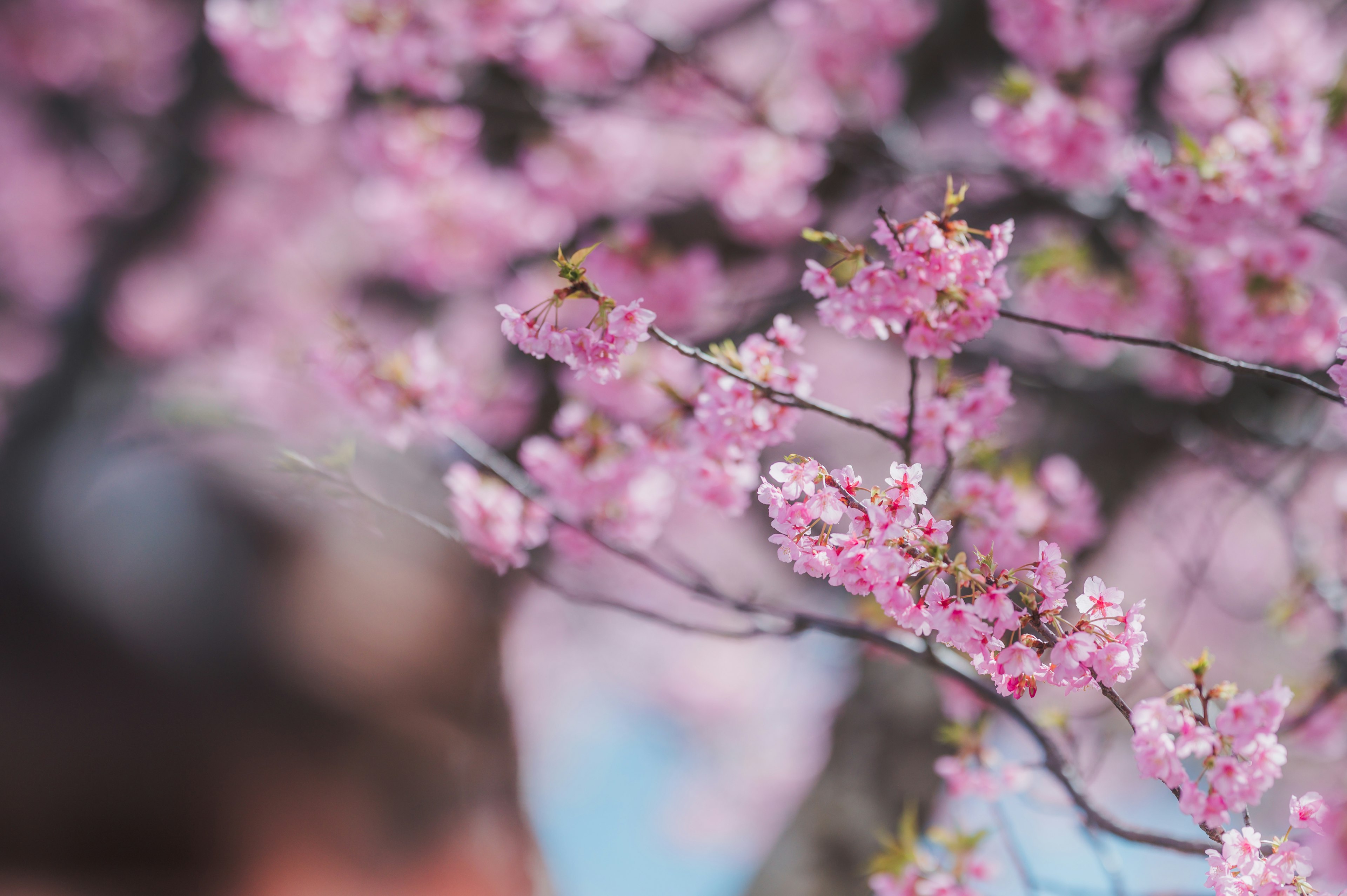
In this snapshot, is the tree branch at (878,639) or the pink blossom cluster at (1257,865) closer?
the pink blossom cluster at (1257,865)

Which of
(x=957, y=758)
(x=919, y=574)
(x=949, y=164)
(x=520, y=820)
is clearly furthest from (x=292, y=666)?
(x=949, y=164)

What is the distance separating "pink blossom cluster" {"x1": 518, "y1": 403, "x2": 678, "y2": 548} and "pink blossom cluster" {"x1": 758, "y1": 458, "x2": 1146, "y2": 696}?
0.72 m

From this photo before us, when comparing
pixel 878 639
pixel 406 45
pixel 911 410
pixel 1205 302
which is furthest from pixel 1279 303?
pixel 406 45

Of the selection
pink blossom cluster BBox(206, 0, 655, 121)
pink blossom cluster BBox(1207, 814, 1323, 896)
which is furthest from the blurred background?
pink blossom cluster BBox(1207, 814, 1323, 896)

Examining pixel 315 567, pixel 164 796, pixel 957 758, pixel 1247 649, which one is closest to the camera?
pixel 957 758

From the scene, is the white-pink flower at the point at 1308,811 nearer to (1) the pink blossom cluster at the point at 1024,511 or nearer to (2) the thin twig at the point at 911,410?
(1) the pink blossom cluster at the point at 1024,511

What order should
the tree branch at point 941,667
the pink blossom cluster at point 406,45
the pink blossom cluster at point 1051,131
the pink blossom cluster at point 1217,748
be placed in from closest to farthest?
the pink blossom cluster at point 1217,748, the tree branch at point 941,667, the pink blossom cluster at point 1051,131, the pink blossom cluster at point 406,45

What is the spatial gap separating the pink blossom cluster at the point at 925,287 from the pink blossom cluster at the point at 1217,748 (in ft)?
1.92

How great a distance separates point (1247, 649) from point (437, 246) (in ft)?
15.7

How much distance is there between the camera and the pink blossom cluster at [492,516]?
1646 millimetres

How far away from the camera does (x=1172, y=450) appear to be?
3.13 m

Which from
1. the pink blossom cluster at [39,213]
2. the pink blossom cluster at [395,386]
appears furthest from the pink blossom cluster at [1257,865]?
the pink blossom cluster at [39,213]

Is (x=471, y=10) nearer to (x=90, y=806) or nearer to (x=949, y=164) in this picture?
(x=949, y=164)

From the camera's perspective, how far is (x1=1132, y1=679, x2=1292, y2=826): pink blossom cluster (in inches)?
36.3
